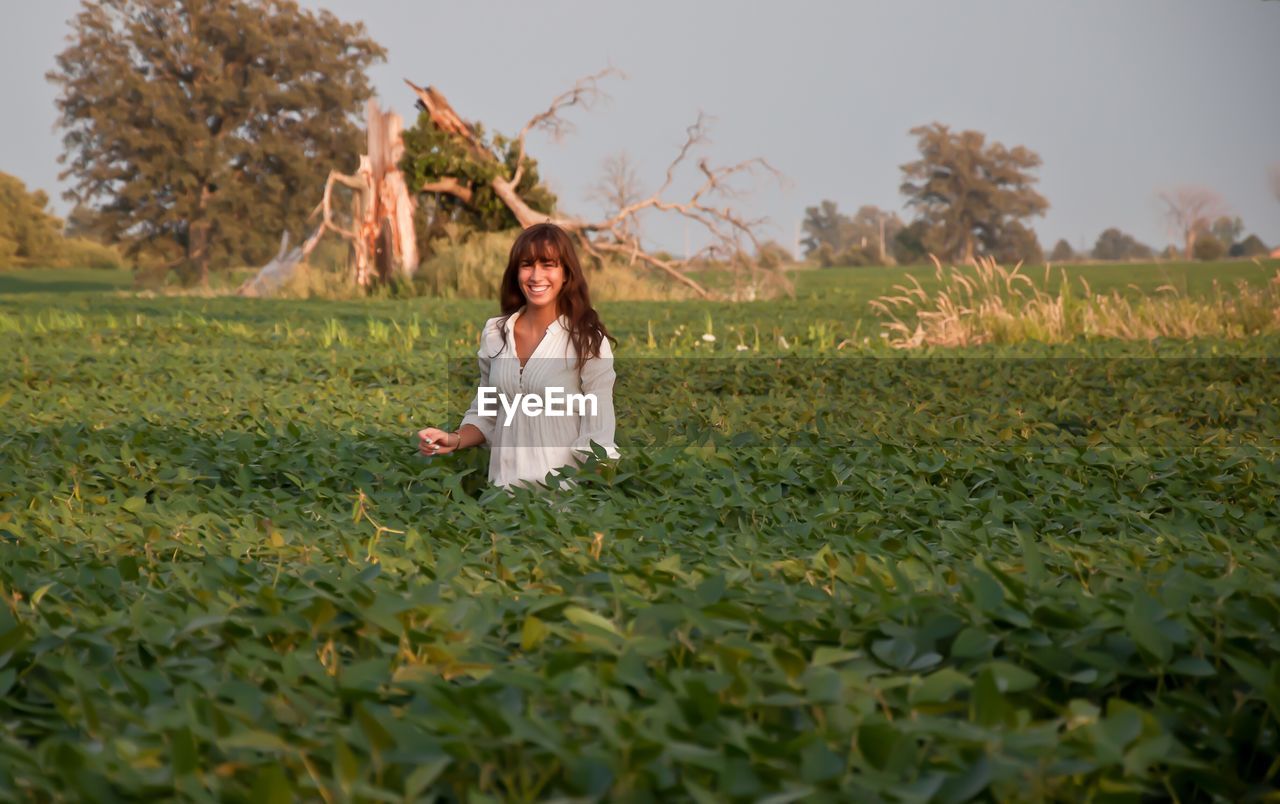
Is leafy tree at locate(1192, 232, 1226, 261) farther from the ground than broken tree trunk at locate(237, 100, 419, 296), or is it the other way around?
leafy tree at locate(1192, 232, 1226, 261)

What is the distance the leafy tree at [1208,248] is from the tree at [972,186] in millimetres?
11099

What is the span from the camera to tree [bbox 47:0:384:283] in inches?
1513

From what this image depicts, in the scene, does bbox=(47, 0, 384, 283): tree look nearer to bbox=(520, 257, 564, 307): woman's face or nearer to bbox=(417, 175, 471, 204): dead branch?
bbox=(417, 175, 471, 204): dead branch

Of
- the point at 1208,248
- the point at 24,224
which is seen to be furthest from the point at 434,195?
the point at 1208,248

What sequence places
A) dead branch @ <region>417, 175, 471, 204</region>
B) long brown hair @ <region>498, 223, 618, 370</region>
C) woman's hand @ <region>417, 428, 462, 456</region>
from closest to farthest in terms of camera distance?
woman's hand @ <region>417, 428, 462, 456</region>
long brown hair @ <region>498, 223, 618, 370</region>
dead branch @ <region>417, 175, 471, 204</region>

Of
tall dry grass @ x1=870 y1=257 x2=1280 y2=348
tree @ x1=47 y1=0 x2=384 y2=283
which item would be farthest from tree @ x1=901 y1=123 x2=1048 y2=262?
tall dry grass @ x1=870 y1=257 x2=1280 y2=348

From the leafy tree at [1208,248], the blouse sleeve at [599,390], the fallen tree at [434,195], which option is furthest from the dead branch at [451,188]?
the leafy tree at [1208,248]

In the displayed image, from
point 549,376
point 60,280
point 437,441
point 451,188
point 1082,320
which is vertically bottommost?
point 437,441

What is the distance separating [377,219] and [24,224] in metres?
32.7

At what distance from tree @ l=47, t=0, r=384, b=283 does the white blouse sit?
35.6 m

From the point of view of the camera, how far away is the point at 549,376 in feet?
15.5

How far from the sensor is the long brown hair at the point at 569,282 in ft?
15.2

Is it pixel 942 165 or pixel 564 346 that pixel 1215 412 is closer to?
pixel 564 346

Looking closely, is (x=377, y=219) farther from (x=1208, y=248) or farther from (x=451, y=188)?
(x=1208, y=248)
